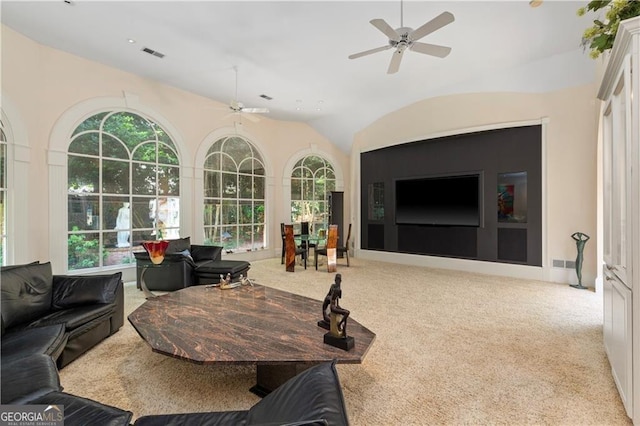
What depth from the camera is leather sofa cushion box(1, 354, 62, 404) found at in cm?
146

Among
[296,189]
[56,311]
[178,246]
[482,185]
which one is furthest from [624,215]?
[296,189]

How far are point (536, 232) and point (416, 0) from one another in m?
4.30

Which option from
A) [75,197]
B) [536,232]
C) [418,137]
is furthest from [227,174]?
[536,232]

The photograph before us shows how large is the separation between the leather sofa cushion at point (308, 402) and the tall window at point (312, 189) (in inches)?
287

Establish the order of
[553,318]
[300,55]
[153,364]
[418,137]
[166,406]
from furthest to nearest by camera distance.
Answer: [418,137] < [300,55] < [553,318] < [153,364] < [166,406]

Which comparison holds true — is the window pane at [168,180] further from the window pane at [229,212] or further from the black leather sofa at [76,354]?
the black leather sofa at [76,354]

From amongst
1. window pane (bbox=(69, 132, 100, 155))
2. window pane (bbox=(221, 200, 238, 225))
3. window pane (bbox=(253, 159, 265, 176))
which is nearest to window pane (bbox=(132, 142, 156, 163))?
window pane (bbox=(69, 132, 100, 155))

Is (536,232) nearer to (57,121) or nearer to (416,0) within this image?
(416,0)

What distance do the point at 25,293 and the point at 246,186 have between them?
17.1ft

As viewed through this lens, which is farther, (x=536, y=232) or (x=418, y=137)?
(x=418, y=137)

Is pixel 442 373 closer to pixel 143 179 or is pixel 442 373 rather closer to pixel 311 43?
pixel 311 43

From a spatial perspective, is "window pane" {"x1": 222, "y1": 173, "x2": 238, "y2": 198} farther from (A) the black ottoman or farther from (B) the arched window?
(A) the black ottoman

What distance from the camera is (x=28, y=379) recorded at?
1.60 metres

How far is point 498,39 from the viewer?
450cm
